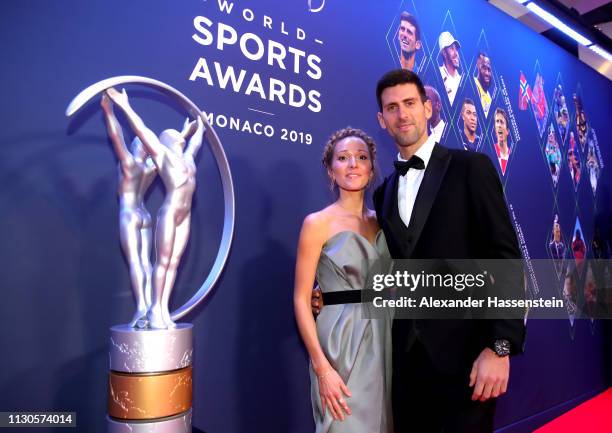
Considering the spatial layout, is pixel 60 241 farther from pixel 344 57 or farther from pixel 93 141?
pixel 344 57

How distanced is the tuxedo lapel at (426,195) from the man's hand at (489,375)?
14.9 inches

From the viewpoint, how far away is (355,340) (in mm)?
1620

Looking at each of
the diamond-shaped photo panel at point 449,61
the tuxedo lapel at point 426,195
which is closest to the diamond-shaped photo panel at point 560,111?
the diamond-shaped photo panel at point 449,61

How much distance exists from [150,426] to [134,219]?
2.04 feet

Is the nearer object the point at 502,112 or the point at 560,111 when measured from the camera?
the point at 502,112

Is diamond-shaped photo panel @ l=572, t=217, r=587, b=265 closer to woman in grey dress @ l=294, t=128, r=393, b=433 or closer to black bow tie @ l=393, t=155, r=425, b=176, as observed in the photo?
woman in grey dress @ l=294, t=128, r=393, b=433

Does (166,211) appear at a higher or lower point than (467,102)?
lower

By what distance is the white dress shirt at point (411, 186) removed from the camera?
156cm

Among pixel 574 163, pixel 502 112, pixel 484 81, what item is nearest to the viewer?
pixel 484 81

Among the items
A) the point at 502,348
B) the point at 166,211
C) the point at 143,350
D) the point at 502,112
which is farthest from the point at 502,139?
the point at 143,350

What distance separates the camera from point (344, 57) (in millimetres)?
2572

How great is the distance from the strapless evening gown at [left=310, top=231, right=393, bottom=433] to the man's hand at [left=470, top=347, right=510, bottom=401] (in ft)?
1.23

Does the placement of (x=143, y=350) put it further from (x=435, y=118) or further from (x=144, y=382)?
(x=435, y=118)

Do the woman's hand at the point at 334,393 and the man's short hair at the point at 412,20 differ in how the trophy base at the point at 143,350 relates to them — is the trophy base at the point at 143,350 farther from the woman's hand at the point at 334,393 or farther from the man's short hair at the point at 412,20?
the man's short hair at the point at 412,20
